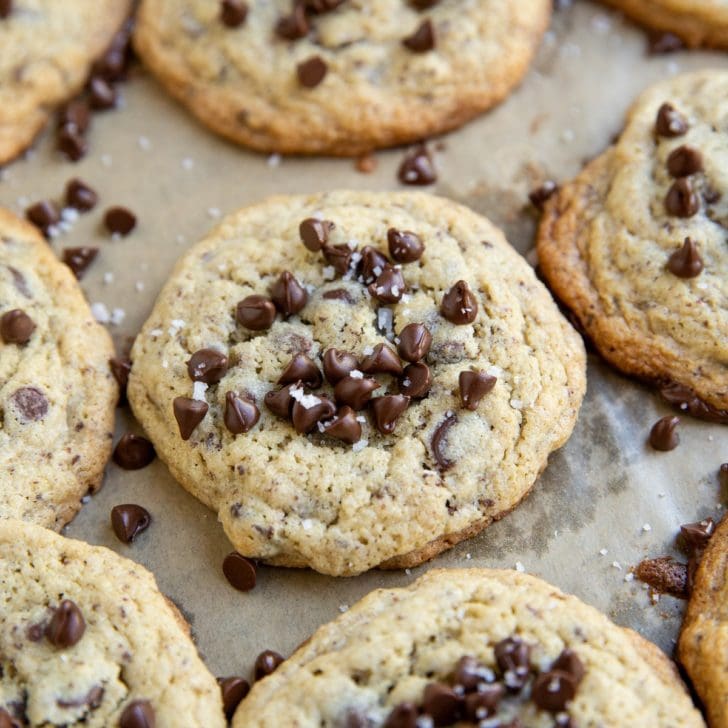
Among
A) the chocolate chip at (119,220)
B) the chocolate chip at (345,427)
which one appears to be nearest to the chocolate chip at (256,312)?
the chocolate chip at (345,427)

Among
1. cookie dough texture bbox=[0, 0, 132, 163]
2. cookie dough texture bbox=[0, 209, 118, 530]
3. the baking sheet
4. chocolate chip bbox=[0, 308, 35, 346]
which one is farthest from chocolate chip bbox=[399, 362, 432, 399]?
cookie dough texture bbox=[0, 0, 132, 163]

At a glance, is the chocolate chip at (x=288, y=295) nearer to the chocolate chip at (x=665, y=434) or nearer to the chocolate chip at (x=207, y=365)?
the chocolate chip at (x=207, y=365)

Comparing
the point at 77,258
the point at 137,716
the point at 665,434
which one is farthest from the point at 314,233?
the point at 137,716

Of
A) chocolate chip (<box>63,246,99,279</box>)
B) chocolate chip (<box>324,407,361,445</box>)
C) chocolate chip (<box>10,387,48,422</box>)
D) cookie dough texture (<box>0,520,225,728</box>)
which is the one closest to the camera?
cookie dough texture (<box>0,520,225,728</box>)

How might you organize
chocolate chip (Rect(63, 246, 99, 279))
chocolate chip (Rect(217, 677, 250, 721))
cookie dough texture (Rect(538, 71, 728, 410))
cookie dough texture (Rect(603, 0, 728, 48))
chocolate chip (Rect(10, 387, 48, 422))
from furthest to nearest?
cookie dough texture (Rect(603, 0, 728, 48))
chocolate chip (Rect(63, 246, 99, 279))
cookie dough texture (Rect(538, 71, 728, 410))
chocolate chip (Rect(10, 387, 48, 422))
chocolate chip (Rect(217, 677, 250, 721))

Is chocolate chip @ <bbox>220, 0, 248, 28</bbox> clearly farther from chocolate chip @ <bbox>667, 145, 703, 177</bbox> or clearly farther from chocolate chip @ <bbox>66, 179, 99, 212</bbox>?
chocolate chip @ <bbox>667, 145, 703, 177</bbox>

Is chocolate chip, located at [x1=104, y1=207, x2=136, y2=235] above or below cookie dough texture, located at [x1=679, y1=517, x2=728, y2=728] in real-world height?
below

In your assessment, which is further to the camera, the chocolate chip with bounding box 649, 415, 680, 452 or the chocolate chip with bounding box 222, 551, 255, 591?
the chocolate chip with bounding box 649, 415, 680, 452
